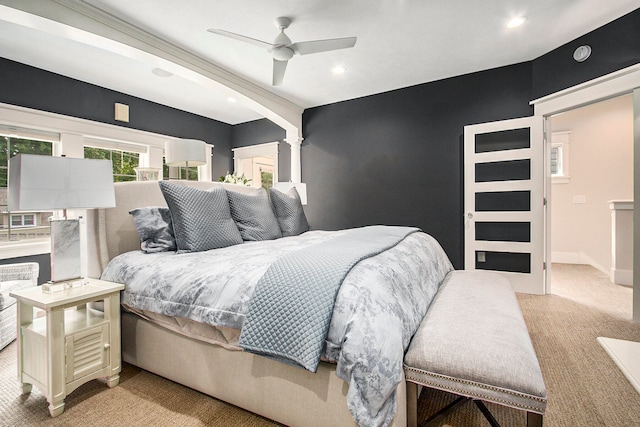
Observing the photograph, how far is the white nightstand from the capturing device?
59.9 inches

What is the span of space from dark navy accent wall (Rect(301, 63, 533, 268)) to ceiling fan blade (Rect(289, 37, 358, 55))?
2.12 meters

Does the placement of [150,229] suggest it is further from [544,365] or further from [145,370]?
[544,365]

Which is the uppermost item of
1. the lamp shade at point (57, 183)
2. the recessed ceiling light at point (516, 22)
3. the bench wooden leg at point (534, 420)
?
the recessed ceiling light at point (516, 22)

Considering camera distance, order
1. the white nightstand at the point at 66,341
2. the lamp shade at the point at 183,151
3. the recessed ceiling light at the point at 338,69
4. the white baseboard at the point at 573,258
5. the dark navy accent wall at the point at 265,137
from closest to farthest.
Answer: the white nightstand at the point at 66,341 → the lamp shade at the point at 183,151 → the recessed ceiling light at the point at 338,69 → the white baseboard at the point at 573,258 → the dark navy accent wall at the point at 265,137

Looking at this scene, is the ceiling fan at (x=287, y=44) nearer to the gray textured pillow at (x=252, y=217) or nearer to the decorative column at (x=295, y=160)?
the gray textured pillow at (x=252, y=217)

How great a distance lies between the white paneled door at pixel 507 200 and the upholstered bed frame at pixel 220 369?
3.25 m

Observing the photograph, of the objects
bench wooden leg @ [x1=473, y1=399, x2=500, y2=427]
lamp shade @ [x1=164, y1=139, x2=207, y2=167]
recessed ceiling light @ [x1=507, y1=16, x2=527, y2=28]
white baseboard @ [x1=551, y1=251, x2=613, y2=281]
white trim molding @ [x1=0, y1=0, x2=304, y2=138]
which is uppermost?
recessed ceiling light @ [x1=507, y1=16, x2=527, y2=28]

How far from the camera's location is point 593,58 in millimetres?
3152

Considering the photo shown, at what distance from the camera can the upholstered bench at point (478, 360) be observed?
3.59 ft

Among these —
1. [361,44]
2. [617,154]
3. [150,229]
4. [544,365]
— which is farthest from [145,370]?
[617,154]

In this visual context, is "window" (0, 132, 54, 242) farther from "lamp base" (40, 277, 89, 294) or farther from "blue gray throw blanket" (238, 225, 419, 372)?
"blue gray throw blanket" (238, 225, 419, 372)

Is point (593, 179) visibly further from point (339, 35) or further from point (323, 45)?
point (323, 45)

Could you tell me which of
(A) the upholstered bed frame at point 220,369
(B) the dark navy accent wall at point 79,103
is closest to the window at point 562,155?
(A) the upholstered bed frame at point 220,369

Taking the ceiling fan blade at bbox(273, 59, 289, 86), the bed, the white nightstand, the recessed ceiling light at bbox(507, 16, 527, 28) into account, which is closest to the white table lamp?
the white nightstand
